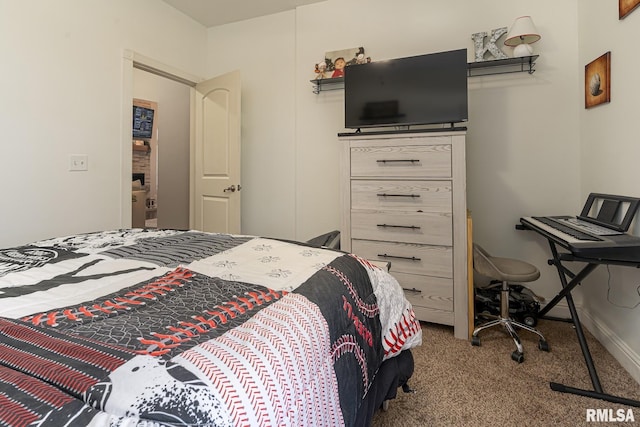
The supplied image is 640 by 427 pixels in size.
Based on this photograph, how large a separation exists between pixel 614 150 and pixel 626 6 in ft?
2.56

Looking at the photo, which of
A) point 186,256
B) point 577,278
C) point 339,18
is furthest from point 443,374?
point 339,18

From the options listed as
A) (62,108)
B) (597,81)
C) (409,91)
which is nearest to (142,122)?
(62,108)

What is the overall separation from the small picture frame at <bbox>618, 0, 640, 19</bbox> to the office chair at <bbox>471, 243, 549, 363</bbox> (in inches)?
60.1

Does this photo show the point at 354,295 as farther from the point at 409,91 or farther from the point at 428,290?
the point at 409,91

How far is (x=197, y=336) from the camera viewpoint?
25.3 inches

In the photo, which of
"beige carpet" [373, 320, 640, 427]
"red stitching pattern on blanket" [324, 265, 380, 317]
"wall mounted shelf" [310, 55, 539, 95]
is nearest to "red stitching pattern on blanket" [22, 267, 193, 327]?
"red stitching pattern on blanket" [324, 265, 380, 317]

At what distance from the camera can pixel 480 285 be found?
8.91 ft

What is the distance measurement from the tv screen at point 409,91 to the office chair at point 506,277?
3.31ft

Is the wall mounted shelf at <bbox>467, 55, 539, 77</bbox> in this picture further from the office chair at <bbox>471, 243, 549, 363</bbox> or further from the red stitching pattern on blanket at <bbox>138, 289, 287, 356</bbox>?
the red stitching pattern on blanket at <bbox>138, 289, 287, 356</bbox>

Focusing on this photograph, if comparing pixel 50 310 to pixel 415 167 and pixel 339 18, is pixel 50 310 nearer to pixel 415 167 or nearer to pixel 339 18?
pixel 415 167

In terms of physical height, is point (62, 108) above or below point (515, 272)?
above

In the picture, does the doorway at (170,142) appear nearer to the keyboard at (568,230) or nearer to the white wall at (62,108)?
the white wall at (62,108)

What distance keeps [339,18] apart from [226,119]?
1.45m

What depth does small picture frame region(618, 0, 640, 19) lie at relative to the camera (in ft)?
5.74
